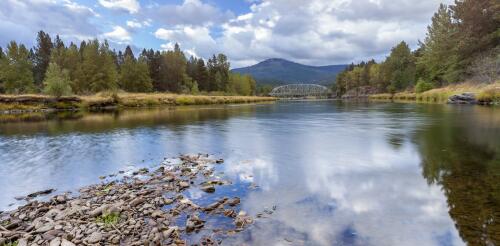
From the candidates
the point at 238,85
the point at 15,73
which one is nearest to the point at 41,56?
the point at 15,73

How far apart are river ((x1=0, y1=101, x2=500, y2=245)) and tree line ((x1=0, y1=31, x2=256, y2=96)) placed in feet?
190

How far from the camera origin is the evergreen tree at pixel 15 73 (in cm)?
9100

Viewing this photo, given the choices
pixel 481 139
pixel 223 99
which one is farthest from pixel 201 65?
pixel 481 139

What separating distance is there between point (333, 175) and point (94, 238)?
9241 mm

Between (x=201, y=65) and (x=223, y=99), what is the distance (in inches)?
1818

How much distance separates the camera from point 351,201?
10.0 metres

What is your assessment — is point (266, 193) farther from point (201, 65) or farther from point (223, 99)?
point (201, 65)

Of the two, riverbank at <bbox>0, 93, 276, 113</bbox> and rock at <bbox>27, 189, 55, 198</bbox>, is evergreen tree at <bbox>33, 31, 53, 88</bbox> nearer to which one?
riverbank at <bbox>0, 93, 276, 113</bbox>

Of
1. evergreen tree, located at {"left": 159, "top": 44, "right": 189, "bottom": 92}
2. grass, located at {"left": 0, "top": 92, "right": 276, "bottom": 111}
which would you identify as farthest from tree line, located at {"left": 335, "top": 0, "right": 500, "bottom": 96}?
evergreen tree, located at {"left": 159, "top": 44, "right": 189, "bottom": 92}

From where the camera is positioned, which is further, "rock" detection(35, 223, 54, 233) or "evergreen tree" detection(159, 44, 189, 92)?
"evergreen tree" detection(159, 44, 189, 92)

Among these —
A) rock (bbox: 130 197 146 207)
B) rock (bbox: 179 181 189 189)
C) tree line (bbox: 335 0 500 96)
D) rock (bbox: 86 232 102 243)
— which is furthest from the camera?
tree line (bbox: 335 0 500 96)

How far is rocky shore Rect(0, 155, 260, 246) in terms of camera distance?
7.43m

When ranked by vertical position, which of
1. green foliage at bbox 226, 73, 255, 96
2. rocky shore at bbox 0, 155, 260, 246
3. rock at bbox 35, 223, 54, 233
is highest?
green foliage at bbox 226, 73, 255, 96

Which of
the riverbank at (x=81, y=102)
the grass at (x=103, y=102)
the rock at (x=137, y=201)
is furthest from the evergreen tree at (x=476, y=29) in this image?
the rock at (x=137, y=201)
